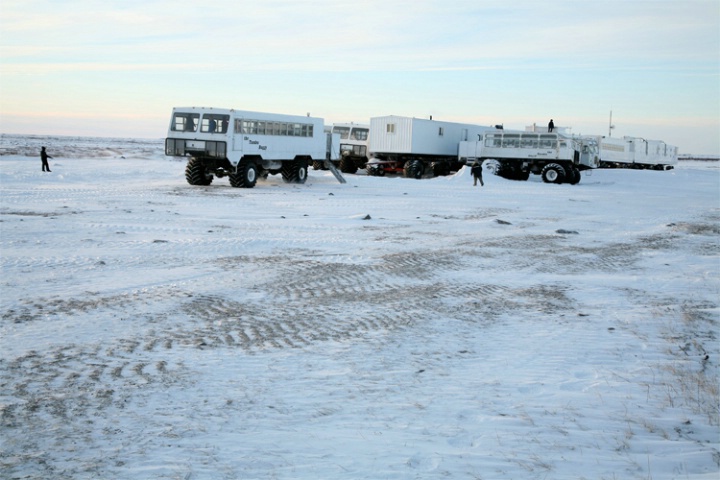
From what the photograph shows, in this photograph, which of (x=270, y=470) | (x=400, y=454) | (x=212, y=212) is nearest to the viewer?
(x=270, y=470)

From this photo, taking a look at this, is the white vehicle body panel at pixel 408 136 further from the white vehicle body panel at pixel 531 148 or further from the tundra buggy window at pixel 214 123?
the tundra buggy window at pixel 214 123

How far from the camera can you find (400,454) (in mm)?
4434

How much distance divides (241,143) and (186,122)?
76.2 inches

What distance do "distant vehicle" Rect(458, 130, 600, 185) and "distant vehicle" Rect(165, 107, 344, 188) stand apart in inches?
430

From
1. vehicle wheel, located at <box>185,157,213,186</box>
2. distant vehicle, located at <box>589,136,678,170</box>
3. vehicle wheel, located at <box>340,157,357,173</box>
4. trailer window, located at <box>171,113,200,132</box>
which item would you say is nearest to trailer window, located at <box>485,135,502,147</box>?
vehicle wheel, located at <box>340,157,357,173</box>

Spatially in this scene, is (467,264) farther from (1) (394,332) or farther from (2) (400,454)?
(2) (400,454)

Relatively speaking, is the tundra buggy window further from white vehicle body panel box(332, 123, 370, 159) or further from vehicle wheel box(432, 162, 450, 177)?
vehicle wheel box(432, 162, 450, 177)

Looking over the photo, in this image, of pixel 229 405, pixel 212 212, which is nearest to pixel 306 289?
pixel 229 405

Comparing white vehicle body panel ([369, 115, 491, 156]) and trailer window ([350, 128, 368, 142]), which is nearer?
white vehicle body panel ([369, 115, 491, 156])

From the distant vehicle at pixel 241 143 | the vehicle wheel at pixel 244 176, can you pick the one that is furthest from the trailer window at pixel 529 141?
the vehicle wheel at pixel 244 176

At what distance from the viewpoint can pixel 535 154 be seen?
3416cm

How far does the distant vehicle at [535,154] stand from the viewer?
110 feet

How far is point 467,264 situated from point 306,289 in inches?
134

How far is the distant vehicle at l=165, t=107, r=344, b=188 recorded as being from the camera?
904 inches
